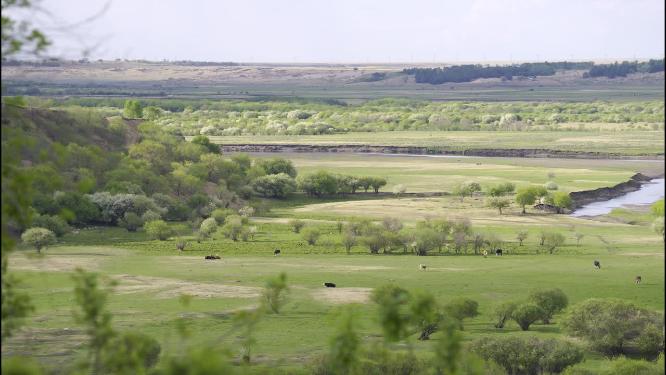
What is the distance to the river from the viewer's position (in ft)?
225

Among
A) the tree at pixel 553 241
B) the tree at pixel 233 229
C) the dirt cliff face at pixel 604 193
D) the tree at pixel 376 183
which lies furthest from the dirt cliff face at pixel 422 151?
the tree at pixel 233 229

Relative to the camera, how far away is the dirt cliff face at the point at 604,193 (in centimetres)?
7370

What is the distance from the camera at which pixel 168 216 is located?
69500 millimetres

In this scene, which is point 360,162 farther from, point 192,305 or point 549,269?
point 192,305

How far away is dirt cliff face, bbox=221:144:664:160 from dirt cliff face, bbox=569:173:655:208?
64.9ft

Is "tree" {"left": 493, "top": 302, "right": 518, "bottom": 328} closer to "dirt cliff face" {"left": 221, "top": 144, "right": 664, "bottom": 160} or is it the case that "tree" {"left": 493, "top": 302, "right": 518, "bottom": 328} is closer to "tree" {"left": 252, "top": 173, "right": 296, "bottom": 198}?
"tree" {"left": 252, "top": 173, "right": 296, "bottom": 198}

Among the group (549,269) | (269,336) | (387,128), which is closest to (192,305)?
(269,336)

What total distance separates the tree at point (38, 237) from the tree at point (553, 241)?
2334 centimetres

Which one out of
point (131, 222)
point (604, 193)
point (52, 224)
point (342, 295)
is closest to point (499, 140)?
point (604, 193)

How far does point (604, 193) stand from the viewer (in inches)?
2997

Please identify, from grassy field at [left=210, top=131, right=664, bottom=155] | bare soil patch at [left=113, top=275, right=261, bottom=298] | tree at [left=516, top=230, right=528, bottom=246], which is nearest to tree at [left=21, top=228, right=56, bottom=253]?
bare soil patch at [left=113, top=275, right=261, bottom=298]

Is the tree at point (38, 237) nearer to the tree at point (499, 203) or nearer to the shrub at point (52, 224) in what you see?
the shrub at point (52, 224)

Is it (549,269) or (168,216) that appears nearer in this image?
(549,269)

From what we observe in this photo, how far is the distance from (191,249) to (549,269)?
701 inches
